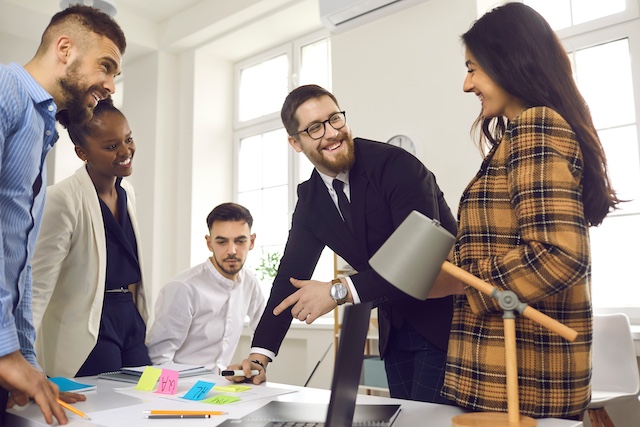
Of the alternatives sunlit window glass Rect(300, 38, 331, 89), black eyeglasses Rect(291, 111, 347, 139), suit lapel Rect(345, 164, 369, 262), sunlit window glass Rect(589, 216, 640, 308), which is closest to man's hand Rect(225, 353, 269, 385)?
Answer: suit lapel Rect(345, 164, 369, 262)

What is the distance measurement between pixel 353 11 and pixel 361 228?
242cm

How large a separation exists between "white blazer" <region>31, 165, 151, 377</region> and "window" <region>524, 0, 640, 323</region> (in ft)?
8.82

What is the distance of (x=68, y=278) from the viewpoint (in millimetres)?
1982

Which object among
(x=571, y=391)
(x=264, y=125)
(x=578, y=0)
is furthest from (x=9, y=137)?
(x=264, y=125)

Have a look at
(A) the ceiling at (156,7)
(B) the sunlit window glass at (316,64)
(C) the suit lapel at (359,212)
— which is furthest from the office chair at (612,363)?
(A) the ceiling at (156,7)

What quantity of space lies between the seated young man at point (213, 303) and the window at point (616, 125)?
1.98m

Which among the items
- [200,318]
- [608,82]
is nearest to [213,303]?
[200,318]

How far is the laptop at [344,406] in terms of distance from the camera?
88 centimetres

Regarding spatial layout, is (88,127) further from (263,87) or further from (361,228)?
(263,87)

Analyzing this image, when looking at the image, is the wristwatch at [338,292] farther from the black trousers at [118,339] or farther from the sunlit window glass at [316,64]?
the sunlit window glass at [316,64]

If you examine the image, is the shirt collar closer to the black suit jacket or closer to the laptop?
the black suit jacket

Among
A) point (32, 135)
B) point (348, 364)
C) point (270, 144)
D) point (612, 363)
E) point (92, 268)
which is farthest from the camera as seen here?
point (270, 144)

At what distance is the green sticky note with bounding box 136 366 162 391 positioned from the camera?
152cm

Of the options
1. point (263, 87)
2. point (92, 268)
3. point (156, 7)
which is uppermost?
point (156, 7)
